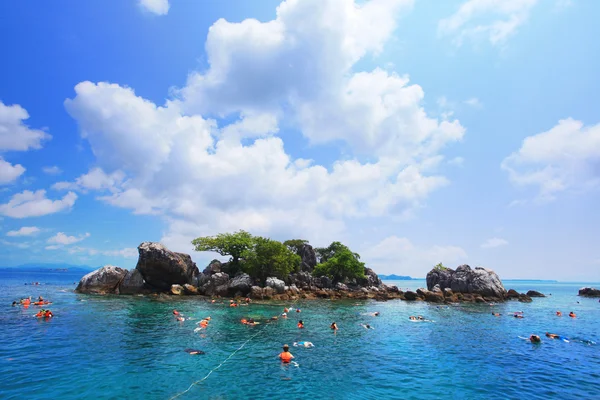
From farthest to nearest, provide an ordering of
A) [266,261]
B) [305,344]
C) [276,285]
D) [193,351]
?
[266,261] → [276,285] → [305,344] → [193,351]

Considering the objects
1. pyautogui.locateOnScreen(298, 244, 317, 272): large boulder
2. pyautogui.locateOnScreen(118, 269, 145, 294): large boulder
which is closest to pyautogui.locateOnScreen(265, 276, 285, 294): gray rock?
pyautogui.locateOnScreen(118, 269, 145, 294): large boulder

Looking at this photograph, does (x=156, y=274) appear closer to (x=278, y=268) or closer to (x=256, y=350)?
(x=278, y=268)

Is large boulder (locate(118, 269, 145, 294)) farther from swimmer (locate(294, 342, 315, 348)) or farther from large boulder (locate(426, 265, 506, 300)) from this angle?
large boulder (locate(426, 265, 506, 300))

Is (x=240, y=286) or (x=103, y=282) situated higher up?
(x=103, y=282)

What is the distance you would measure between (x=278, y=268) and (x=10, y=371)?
53.6 metres

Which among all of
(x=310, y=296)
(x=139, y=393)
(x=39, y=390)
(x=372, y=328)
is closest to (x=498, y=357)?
(x=372, y=328)

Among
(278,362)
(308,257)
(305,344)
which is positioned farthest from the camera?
(308,257)

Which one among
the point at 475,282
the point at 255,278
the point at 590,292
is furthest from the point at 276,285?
the point at 590,292

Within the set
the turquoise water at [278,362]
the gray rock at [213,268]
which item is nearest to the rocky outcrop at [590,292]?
the turquoise water at [278,362]

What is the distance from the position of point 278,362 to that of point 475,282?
239 ft

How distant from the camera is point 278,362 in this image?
22781mm

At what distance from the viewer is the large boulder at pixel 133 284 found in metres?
64.1

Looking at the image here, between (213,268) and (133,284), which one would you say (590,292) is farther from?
(133,284)

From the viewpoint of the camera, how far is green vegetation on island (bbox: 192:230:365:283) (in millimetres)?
70875
